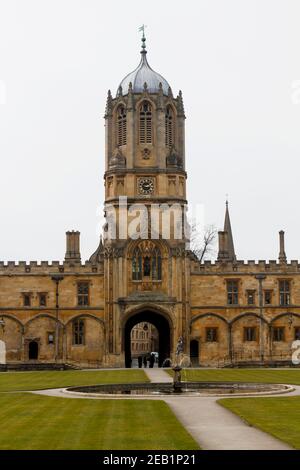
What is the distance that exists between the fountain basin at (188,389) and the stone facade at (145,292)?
24.6 m

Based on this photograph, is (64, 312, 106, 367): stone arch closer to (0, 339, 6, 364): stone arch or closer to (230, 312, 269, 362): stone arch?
(0, 339, 6, 364): stone arch

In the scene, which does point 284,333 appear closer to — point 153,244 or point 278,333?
point 278,333

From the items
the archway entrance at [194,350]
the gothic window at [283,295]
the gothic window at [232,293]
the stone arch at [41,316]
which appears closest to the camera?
the stone arch at [41,316]

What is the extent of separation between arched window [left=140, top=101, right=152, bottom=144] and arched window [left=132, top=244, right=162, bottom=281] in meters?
8.19

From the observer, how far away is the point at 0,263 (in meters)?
66.8

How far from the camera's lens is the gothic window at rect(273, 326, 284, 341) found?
219ft

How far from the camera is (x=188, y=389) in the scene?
125 ft

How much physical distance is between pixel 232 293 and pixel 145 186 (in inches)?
404

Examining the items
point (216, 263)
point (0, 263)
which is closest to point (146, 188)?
point (216, 263)

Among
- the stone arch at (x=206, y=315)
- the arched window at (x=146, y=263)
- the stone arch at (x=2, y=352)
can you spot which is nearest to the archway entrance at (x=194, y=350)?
the stone arch at (x=206, y=315)

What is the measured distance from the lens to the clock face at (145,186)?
66.4 metres

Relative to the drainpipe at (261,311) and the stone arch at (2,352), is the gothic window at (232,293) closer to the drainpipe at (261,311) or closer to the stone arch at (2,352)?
the drainpipe at (261,311)

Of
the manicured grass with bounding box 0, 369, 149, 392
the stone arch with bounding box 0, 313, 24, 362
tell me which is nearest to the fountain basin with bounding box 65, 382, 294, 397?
the manicured grass with bounding box 0, 369, 149, 392

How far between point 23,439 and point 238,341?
154 ft
